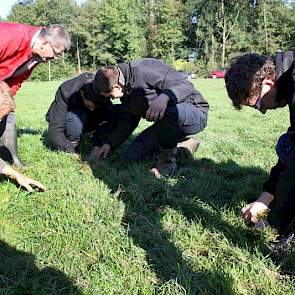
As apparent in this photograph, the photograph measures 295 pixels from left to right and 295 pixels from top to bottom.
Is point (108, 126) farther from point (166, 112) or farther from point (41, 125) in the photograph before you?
point (41, 125)

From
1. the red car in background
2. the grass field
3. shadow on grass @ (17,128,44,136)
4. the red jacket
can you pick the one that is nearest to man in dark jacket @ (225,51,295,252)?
the grass field

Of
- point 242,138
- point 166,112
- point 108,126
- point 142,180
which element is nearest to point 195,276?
point 142,180

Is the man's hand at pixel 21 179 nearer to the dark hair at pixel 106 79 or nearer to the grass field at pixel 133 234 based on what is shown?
the grass field at pixel 133 234

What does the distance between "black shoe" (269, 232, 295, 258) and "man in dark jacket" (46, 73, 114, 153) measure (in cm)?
277

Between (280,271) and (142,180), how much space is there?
5.92 feet

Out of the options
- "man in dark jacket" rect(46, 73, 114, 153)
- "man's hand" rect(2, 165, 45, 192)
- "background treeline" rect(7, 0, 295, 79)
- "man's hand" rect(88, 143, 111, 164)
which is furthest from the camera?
"background treeline" rect(7, 0, 295, 79)

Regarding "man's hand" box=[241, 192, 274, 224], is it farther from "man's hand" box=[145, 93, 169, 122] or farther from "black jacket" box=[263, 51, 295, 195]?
"man's hand" box=[145, 93, 169, 122]

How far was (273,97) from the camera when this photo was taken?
2727 mm

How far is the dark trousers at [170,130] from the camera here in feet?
14.7

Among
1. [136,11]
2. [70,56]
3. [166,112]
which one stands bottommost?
[70,56]

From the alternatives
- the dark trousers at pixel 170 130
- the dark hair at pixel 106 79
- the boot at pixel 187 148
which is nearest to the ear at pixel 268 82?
the dark trousers at pixel 170 130

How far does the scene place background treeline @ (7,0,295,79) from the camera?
47312mm

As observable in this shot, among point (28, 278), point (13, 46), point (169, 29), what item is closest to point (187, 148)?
point (13, 46)

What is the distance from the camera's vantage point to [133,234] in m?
3.18
